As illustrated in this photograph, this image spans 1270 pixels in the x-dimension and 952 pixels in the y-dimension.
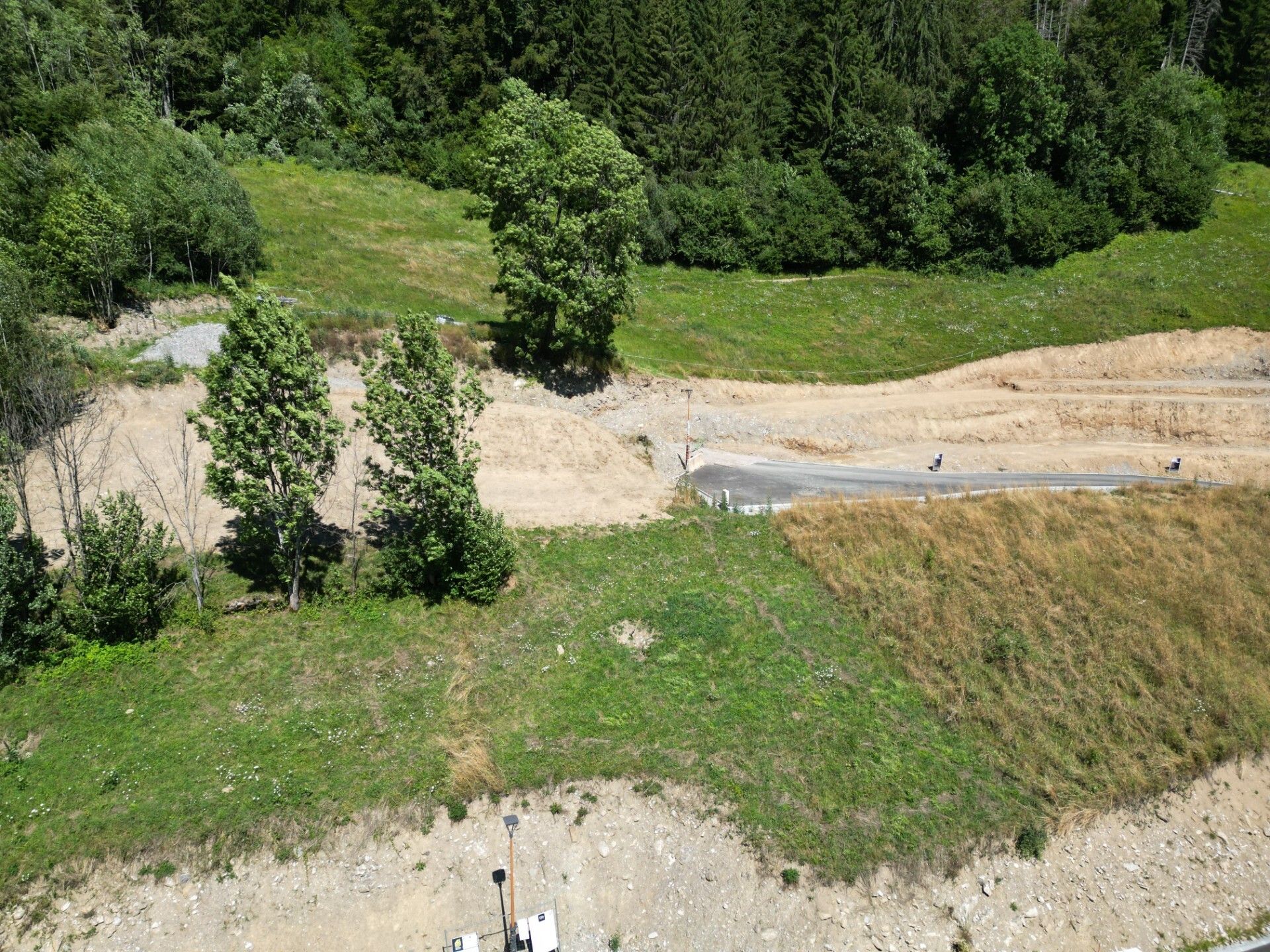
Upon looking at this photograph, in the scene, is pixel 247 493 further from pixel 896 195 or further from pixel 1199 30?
pixel 1199 30

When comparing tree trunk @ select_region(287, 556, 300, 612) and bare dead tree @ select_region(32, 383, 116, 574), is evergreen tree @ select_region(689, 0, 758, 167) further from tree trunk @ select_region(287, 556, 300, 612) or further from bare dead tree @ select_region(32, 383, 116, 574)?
tree trunk @ select_region(287, 556, 300, 612)

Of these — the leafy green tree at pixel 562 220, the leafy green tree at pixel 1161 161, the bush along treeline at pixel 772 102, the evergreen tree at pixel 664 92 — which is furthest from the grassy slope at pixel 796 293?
the evergreen tree at pixel 664 92

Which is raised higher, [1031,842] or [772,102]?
[772,102]

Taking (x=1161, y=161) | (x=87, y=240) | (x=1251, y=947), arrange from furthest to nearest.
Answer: (x=1161, y=161)
(x=87, y=240)
(x=1251, y=947)

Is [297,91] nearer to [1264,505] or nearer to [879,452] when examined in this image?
[879,452]

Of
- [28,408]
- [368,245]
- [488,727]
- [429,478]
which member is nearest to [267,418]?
[429,478]

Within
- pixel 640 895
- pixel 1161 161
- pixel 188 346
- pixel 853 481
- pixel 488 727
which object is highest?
pixel 1161 161
